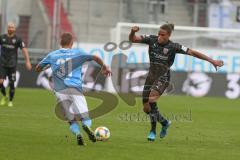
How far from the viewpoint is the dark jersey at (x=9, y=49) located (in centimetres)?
2202

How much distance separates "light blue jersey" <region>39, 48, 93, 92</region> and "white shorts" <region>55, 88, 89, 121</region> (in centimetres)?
9

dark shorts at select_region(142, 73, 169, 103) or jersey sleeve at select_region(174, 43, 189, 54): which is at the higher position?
jersey sleeve at select_region(174, 43, 189, 54)

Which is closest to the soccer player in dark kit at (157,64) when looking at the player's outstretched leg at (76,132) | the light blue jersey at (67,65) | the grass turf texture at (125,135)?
the grass turf texture at (125,135)

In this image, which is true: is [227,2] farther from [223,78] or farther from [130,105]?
[130,105]

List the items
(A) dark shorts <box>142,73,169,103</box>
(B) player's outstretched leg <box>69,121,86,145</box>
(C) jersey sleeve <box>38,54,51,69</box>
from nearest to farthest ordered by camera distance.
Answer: (B) player's outstretched leg <box>69,121,86,145</box>
(C) jersey sleeve <box>38,54,51,69</box>
(A) dark shorts <box>142,73,169,103</box>

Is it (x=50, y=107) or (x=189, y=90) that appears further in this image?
(x=189, y=90)

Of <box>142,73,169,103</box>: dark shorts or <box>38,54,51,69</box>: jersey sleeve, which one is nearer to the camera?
<box>38,54,51,69</box>: jersey sleeve

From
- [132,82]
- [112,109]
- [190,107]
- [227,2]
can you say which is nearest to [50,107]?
[112,109]

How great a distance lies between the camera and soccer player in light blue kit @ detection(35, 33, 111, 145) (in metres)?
12.7

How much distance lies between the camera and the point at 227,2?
1446 inches

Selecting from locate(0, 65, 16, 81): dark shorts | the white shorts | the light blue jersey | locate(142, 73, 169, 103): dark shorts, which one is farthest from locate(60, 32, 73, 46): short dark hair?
locate(0, 65, 16, 81): dark shorts

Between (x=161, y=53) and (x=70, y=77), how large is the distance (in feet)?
6.64

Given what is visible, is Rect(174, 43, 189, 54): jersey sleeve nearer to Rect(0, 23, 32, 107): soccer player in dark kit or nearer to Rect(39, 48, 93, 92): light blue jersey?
Rect(39, 48, 93, 92): light blue jersey

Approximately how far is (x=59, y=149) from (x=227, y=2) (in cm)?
2606
